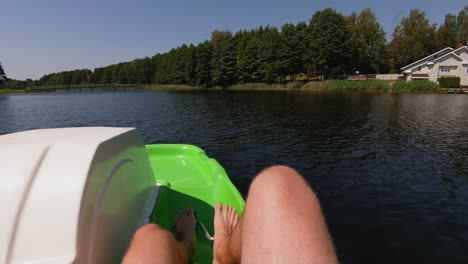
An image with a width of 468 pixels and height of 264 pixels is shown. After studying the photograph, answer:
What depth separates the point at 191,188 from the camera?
4309 millimetres

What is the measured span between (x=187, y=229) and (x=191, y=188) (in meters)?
1.27

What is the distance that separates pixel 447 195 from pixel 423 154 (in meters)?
4.39

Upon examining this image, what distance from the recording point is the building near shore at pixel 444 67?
178 ft

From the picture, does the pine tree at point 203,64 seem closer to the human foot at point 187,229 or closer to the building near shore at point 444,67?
the building near shore at point 444,67

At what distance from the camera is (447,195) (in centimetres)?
764

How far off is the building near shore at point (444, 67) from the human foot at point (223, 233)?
209ft

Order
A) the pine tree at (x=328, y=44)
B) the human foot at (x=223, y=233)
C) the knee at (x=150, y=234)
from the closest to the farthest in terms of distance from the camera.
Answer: the knee at (x=150, y=234) → the human foot at (x=223, y=233) → the pine tree at (x=328, y=44)

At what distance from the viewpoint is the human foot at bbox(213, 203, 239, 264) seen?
2176mm

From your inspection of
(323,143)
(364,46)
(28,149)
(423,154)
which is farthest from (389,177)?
(364,46)

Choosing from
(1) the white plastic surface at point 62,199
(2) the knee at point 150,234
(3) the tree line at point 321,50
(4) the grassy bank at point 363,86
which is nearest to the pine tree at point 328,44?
(3) the tree line at point 321,50

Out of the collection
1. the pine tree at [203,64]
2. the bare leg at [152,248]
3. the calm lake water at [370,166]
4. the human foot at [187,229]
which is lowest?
the calm lake water at [370,166]

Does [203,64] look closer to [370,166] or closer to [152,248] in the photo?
[370,166]

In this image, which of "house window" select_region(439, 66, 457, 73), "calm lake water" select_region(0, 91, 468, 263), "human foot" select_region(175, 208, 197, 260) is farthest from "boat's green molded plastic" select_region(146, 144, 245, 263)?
"house window" select_region(439, 66, 457, 73)

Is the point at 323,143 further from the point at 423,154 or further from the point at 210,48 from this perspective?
the point at 210,48
